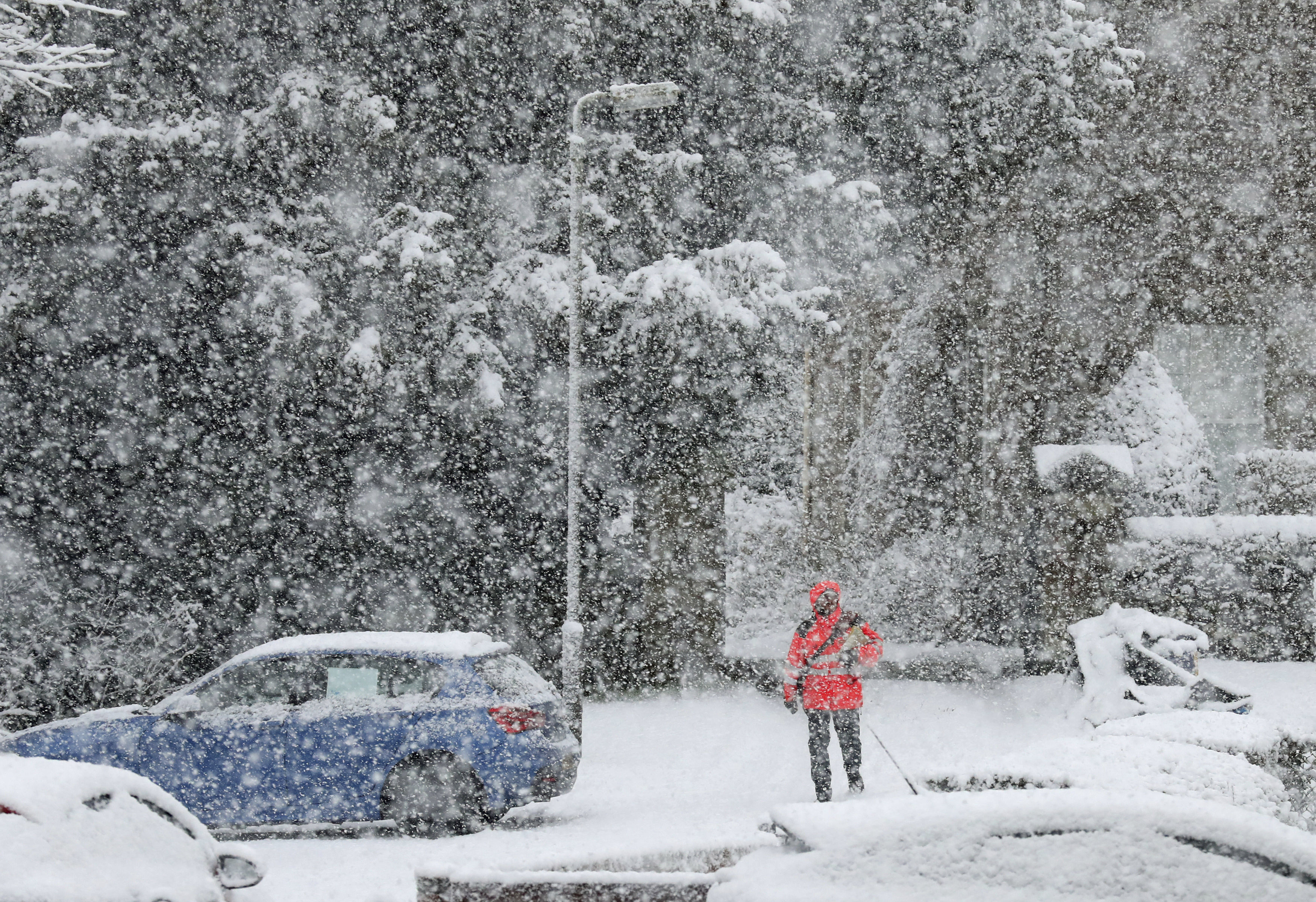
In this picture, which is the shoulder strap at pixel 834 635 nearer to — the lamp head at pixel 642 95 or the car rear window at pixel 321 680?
the car rear window at pixel 321 680

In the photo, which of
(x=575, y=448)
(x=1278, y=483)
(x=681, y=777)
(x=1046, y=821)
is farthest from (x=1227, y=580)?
(x=1046, y=821)

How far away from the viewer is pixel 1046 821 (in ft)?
14.7

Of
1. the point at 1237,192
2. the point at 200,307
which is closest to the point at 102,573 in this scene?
the point at 200,307

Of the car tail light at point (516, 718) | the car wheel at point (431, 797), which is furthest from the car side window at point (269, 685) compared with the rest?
the car tail light at point (516, 718)

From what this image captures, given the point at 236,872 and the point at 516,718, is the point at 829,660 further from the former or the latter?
the point at 236,872

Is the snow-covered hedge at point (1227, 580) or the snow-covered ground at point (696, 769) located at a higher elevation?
the snow-covered hedge at point (1227, 580)

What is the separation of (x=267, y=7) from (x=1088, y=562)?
1192 cm

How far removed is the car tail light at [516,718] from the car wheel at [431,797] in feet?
1.30

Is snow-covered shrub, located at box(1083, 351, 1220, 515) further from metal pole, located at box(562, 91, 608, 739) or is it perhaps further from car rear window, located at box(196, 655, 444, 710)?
car rear window, located at box(196, 655, 444, 710)

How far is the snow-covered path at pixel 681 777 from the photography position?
26.3ft

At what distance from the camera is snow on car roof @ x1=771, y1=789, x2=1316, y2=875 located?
4285 millimetres

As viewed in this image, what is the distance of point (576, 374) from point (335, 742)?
5298 millimetres

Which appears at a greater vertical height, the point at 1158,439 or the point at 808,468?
the point at 1158,439

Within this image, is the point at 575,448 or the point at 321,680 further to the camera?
the point at 575,448
